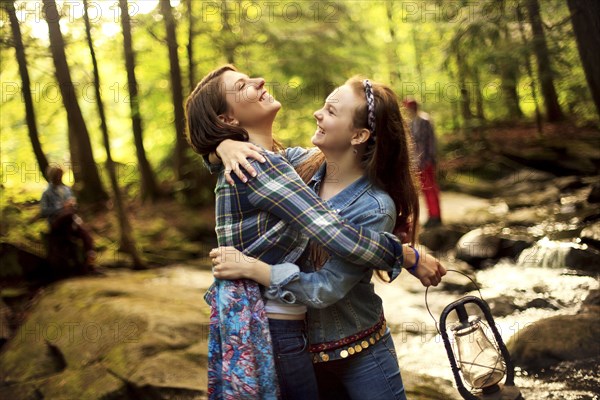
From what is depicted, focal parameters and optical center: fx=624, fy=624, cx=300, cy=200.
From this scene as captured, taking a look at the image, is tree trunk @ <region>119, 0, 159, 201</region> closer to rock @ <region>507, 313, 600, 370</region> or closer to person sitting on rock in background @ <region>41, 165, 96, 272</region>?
person sitting on rock in background @ <region>41, 165, 96, 272</region>

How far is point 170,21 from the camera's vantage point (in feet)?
36.2

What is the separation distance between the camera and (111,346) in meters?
4.85

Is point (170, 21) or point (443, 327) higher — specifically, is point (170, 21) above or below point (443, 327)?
above

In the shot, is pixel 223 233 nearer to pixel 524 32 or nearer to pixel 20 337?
pixel 20 337

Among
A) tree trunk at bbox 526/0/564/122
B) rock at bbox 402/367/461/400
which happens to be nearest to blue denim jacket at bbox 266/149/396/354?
rock at bbox 402/367/461/400

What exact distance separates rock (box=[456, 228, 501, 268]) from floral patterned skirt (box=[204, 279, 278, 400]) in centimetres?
729

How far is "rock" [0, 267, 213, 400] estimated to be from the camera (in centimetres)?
422

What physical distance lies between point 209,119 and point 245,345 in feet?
2.52

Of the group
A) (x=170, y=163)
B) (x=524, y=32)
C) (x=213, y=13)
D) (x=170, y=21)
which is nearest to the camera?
(x=170, y=21)

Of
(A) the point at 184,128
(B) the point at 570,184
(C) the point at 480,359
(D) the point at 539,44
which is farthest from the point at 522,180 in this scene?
(C) the point at 480,359

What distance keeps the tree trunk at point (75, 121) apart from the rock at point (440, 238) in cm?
571

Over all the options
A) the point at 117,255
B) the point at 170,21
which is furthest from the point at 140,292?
the point at 170,21

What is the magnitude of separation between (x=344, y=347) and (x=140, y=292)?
4848 mm

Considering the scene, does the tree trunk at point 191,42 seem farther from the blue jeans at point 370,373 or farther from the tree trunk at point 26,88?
the blue jeans at point 370,373
